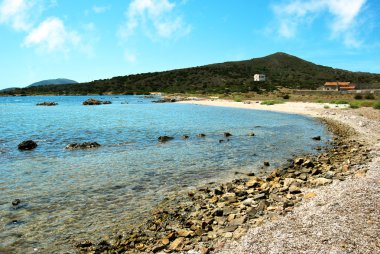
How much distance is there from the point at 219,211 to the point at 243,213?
77 centimetres

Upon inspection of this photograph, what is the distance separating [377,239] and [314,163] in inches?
379

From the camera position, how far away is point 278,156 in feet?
64.3

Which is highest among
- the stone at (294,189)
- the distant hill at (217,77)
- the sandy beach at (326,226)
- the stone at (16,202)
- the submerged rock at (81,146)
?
the distant hill at (217,77)

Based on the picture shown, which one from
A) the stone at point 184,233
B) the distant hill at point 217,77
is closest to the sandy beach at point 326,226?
the stone at point 184,233

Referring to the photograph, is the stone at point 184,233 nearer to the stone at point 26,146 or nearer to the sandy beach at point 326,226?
the sandy beach at point 326,226

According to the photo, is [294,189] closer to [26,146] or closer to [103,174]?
[103,174]

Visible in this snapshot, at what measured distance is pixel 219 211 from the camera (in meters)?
10.1

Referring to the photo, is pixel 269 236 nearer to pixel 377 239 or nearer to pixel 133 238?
pixel 377 239

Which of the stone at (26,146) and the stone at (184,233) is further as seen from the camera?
the stone at (26,146)

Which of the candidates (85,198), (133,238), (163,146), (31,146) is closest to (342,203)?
(133,238)

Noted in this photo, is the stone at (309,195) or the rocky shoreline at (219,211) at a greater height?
the stone at (309,195)

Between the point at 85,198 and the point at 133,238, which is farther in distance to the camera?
the point at 85,198

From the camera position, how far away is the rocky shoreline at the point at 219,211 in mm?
8359

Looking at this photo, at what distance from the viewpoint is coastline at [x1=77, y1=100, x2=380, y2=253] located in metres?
7.84
